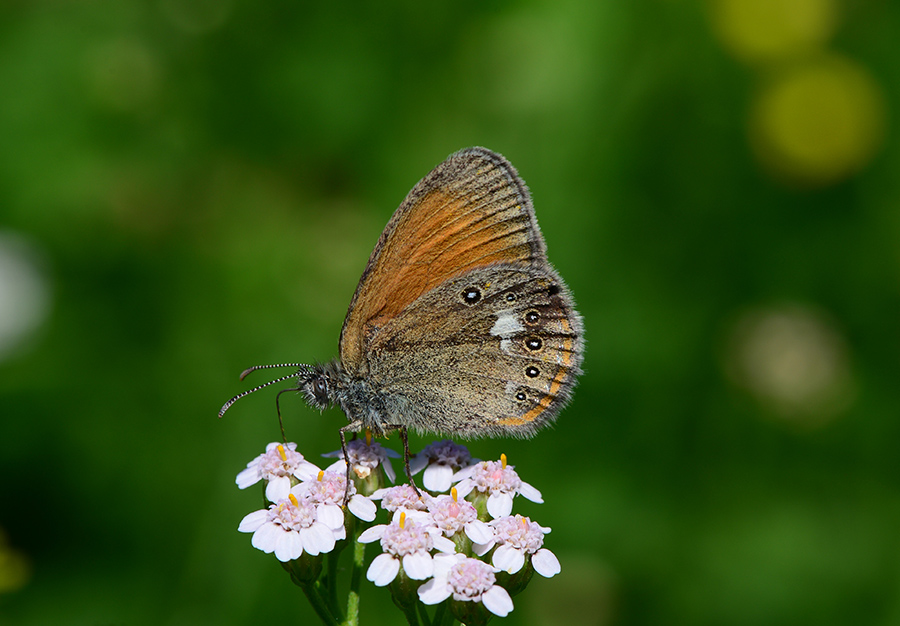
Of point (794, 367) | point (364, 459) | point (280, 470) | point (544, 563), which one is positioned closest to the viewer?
point (544, 563)

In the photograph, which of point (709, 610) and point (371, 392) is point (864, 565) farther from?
point (371, 392)

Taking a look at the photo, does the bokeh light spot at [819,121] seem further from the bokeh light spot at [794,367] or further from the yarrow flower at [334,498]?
the yarrow flower at [334,498]

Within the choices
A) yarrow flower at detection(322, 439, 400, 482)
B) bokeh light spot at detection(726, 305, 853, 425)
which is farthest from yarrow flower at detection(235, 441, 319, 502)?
bokeh light spot at detection(726, 305, 853, 425)

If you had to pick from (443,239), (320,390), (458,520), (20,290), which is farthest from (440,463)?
(20,290)

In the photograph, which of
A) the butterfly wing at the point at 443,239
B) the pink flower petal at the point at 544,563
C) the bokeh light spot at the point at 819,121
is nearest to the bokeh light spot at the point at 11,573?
the butterfly wing at the point at 443,239

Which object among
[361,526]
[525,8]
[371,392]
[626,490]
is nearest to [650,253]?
[626,490]

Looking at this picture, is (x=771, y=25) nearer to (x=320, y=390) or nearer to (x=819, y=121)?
(x=819, y=121)
